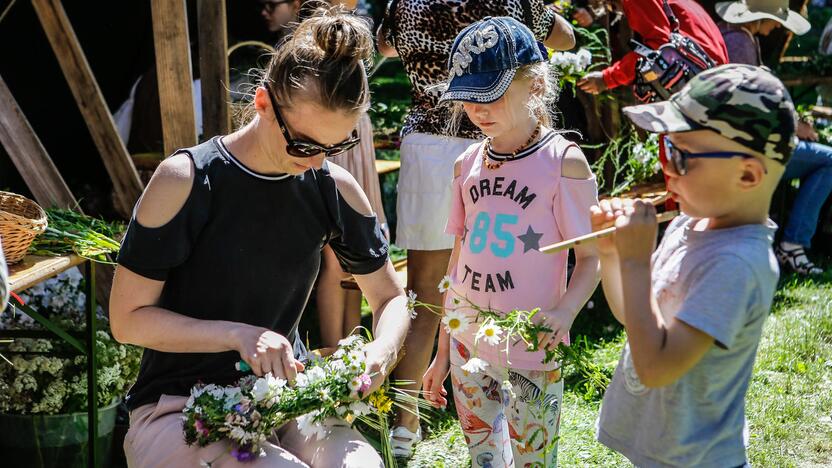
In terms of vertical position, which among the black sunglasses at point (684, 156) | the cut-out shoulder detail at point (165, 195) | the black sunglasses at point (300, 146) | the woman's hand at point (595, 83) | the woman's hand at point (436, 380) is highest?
the black sunglasses at point (684, 156)

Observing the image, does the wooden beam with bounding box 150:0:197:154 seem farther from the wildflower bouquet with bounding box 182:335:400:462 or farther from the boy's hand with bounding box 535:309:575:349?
the boy's hand with bounding box 535:309:575:349

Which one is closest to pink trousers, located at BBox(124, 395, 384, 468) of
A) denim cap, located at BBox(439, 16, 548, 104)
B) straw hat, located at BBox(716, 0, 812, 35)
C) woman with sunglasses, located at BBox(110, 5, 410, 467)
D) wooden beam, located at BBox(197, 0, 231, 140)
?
woman with sunglasses, located at BBox(110, 5, 410, 467)

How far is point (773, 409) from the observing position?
3.88m

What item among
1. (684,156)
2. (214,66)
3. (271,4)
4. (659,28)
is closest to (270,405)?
(684,156)

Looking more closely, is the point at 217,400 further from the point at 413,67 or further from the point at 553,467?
the point at 413,67

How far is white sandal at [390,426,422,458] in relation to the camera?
3.48 metres

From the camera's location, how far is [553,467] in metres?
2.63

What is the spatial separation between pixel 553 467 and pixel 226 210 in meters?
1.27

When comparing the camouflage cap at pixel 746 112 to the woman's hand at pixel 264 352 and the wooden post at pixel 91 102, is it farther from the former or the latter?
the wooden post at pixel 91 102

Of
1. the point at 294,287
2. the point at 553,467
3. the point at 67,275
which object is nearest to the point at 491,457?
the point at 553,467

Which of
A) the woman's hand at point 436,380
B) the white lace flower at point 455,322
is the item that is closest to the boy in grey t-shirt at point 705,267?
the white lace flower at point 455,322

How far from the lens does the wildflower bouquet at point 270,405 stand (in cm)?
196

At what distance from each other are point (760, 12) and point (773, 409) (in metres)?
2.79

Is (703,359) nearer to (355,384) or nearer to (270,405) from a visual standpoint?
(355,384)
